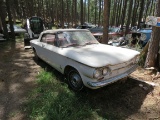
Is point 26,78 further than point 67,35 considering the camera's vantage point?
Yes

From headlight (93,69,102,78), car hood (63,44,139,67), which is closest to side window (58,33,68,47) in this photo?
car hood (63,44,139,67)

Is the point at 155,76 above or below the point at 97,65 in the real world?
below

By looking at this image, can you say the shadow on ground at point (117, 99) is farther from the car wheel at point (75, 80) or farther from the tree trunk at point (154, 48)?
the tree trunk at point (154, 48)

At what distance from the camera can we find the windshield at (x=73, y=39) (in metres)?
4.75

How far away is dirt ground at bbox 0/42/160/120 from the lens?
133 inches

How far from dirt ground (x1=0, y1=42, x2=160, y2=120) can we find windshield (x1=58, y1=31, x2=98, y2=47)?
5.38 feet

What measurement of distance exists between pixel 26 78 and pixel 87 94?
241 centimetres

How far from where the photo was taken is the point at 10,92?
439cm

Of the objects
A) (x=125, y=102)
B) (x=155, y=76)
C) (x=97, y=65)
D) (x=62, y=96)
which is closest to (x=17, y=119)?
(x=62, y=96)

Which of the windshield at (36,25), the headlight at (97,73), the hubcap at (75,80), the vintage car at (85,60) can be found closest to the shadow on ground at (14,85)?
the vintage car at (85,60)

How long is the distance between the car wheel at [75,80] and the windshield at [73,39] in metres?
0.98

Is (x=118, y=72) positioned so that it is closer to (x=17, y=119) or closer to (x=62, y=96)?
(x=62, y=96)

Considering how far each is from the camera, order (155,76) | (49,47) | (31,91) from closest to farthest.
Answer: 1. (31,91)
2. (155,76)
3. (49,47)

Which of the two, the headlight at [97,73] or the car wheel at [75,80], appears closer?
the headlight at [97,73]
